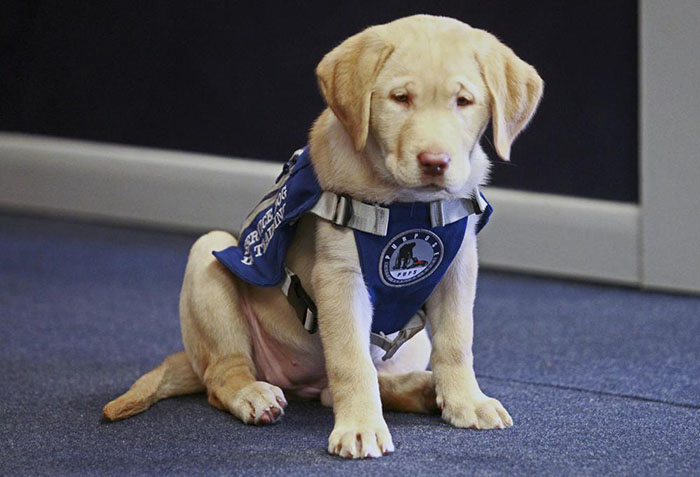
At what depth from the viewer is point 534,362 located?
119 inches

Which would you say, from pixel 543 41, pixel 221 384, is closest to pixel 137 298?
pixel 221 384

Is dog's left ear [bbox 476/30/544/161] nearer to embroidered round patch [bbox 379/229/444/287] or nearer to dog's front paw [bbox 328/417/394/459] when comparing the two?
embroidered round patch [bbox 379/229/444/287]

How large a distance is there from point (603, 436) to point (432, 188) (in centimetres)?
66

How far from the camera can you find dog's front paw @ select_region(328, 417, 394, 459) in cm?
212

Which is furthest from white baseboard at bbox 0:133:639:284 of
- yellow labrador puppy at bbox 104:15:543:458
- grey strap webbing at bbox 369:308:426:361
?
grey strap webbing at bbox 369:308:426:361

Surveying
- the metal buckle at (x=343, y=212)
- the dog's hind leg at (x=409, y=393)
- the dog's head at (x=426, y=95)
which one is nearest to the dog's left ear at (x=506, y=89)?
the dog's head at (x=426, y=95)

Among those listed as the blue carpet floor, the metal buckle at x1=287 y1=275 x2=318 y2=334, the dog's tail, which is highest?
the metal buckle at x1=287 y1=275 x2=318 y2=334

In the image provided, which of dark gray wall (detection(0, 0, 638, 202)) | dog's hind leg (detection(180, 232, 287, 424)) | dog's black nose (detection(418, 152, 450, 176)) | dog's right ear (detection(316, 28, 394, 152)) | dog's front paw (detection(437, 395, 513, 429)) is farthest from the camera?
dark gray wall (detection(0, 0, 638, 202))

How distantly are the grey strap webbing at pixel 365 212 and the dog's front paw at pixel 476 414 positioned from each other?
0.38 m

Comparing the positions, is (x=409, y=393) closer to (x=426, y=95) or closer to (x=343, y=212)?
(x=343, y=212)

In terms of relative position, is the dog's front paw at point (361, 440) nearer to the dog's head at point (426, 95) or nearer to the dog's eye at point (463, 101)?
the dog's head at point (426, 95)

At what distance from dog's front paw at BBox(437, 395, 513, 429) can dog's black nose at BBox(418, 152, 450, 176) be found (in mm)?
535

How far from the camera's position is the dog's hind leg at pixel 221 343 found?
2.40 m

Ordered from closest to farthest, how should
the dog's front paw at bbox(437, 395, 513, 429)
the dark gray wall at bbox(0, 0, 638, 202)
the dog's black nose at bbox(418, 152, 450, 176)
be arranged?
the dog's black nose at bbox(418, 152, 450, 176)
the dog's front paw at bbox(437, 395, 513, 429)
the dark gray wall at bbox(0, 0, 638, 202)
